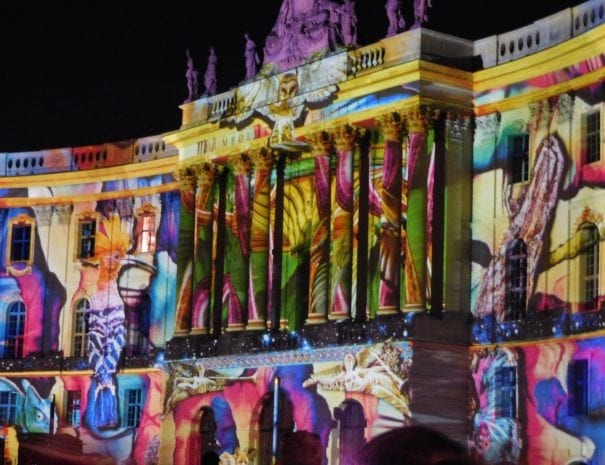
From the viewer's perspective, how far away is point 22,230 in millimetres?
55844

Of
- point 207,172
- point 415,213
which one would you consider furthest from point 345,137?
point 207,172

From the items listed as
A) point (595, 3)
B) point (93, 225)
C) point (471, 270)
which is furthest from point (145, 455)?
point (595, 3)

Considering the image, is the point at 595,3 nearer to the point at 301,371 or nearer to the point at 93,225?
the point at 301,371

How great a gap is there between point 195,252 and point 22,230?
452 inches

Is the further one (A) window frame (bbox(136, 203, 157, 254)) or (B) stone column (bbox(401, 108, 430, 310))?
(A) window frame (bbox(136, 203, 157, 254))

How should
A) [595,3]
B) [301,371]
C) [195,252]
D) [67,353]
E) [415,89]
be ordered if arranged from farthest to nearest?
[67,353], [195,252], [301,371], [415,89], [595,3]

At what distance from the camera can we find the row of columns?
39.3 m

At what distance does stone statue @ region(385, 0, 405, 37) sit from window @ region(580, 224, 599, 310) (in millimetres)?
8709

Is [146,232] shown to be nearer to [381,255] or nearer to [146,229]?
[146,229]

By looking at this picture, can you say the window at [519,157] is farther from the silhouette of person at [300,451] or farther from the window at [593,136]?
the silhouette of person at [300,451]

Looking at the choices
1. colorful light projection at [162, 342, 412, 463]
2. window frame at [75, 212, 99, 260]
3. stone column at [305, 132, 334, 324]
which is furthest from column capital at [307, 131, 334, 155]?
window frame at [75, 212, 99, 260]

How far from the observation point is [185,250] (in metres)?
47.8

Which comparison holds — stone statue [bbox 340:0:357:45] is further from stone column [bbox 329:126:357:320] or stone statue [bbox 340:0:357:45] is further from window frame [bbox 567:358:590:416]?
window frame [bbox 567:358:590:416]

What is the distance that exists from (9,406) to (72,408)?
3108 mm
